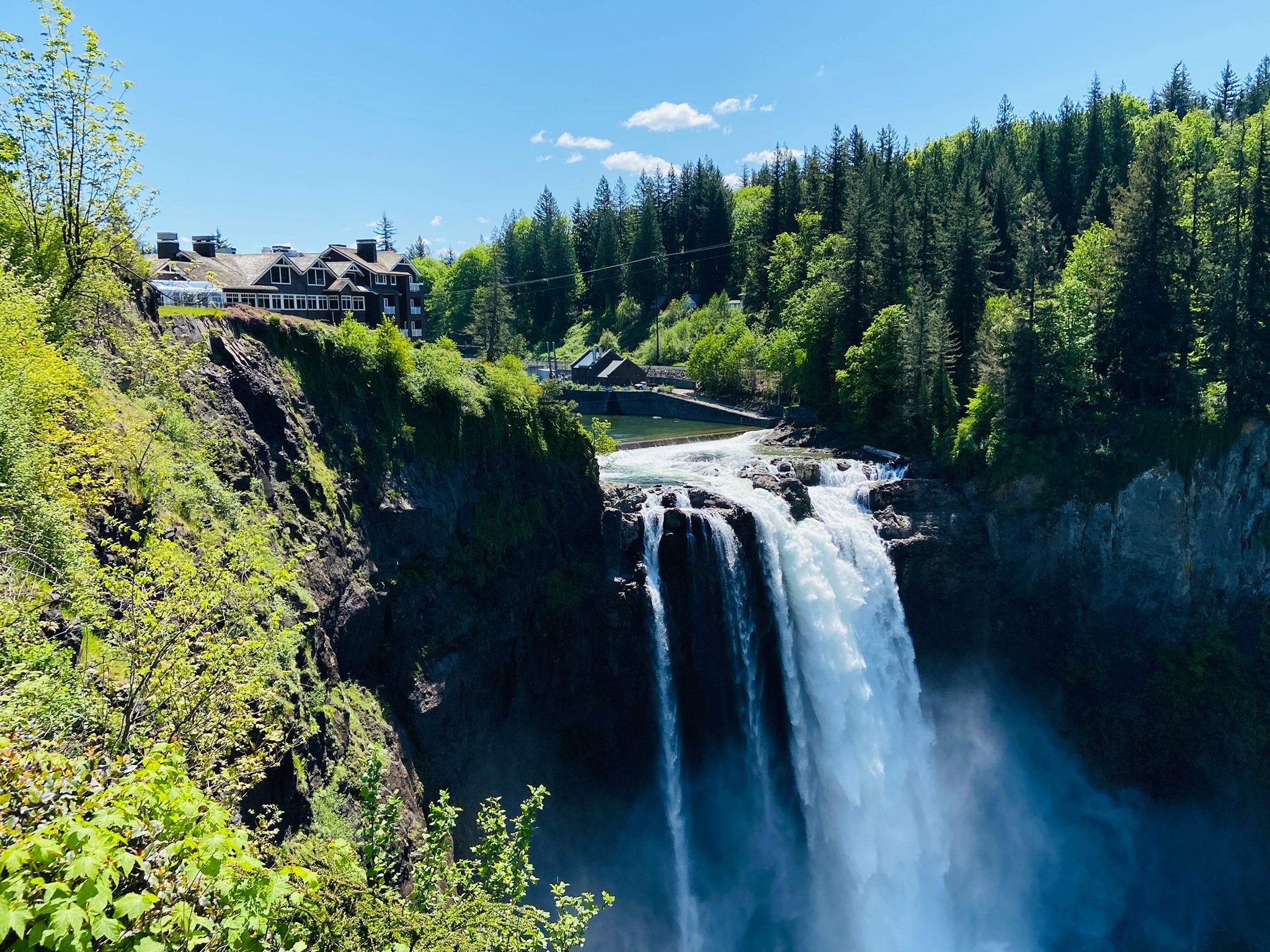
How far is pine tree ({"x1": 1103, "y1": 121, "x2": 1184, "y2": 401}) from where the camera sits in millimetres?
37219

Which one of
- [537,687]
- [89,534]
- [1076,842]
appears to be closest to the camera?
[89,534]

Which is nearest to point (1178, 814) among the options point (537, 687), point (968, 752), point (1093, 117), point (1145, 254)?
point (968, 752)

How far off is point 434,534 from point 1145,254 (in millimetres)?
33133

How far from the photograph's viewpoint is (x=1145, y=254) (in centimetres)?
3753

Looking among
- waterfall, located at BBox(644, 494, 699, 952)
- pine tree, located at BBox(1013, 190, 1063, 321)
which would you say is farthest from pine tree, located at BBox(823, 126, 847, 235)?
waterfall, located at BBox(644, 494, 699, 952)

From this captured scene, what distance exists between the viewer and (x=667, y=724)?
31766 mm

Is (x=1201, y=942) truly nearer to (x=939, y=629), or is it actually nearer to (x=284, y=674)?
(x=939, y=629)

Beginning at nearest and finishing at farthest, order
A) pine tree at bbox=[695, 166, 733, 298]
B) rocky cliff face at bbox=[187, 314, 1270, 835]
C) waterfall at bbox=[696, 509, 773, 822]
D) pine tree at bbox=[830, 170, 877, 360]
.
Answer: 1. rocky cliff face at bbox=[187, 314, 1270, 835]
2. waterfall at bbox=[696, 509, 773, 822]
3. pine tree at bbox=[830, 170, 877, 360]
4. pine tree at bbox=[695, 166, 733, 298]

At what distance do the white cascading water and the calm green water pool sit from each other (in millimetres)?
19989

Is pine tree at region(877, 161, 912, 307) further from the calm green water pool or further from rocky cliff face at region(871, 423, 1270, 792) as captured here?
rocky cliff face at region(871, 423, 1270, 792)

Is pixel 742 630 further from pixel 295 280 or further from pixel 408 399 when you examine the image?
pixel 295 280

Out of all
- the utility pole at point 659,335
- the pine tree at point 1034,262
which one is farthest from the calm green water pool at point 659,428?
the pine tree at point 1034,262

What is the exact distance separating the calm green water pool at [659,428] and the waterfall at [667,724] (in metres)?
19.2

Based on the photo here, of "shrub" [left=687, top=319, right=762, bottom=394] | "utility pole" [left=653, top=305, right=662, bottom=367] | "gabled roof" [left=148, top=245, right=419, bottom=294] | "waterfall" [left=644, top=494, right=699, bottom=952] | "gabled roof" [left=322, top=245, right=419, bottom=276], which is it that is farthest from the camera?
"utility pole" [left=653, top=305, right=662, bottom=367]
